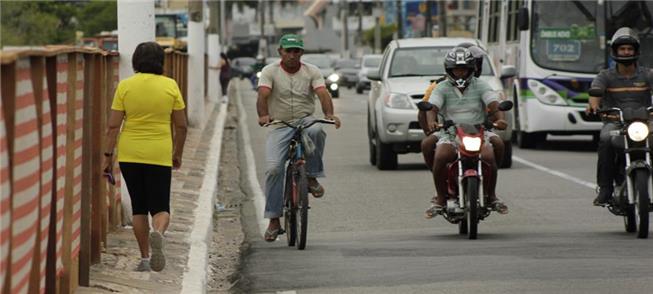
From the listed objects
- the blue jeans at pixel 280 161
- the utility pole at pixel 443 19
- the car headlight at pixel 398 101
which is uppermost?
the blue jeans at pixel 280 161

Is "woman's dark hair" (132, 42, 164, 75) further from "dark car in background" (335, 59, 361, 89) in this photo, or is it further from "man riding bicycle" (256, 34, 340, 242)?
"dark car in background" (335, 59, 361, 89)

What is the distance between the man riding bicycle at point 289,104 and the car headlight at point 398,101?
Result: 8.20m

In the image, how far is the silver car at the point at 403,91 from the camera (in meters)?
20.8

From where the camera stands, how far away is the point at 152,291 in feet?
31.1

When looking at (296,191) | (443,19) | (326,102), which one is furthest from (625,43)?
(443,19)

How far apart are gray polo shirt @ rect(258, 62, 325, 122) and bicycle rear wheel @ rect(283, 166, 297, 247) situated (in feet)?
1.43

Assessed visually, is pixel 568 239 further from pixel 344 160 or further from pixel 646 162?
pixel 344 160

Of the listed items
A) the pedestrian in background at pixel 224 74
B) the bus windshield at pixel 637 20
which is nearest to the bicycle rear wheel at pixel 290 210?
the bus windshield at pixel 637 20

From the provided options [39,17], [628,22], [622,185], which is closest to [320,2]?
[39,17]

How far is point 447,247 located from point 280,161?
1525 mm

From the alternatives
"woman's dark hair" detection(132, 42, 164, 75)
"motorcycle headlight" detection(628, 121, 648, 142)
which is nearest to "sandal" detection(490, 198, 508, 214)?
"motorcycle headlight" detection(628, 121, 648, 142)

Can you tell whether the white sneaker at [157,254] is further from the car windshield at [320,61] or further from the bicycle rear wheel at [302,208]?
the car windshield at [320,61]

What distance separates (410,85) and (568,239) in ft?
28.5

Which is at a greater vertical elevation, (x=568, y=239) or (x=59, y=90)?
(x=59, y=90)
